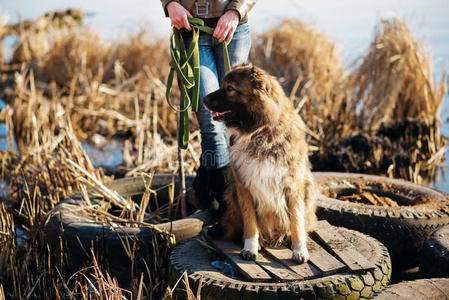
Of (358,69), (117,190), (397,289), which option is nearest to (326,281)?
(397,289)

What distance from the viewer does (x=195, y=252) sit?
3.12 meters

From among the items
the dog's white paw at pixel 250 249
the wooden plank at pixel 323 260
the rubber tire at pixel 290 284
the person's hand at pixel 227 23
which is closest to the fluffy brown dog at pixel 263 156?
the dog's white paw at pixel 250 249

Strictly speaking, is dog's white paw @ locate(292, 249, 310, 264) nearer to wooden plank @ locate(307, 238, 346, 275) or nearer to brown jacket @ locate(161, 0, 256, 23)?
wooden plank @ locate(307, 238, 346, 275)

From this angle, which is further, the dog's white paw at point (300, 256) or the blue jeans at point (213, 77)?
the blue jeans at point (213, 77)

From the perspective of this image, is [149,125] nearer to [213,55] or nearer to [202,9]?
[213,55]

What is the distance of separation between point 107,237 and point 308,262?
1.62 metres

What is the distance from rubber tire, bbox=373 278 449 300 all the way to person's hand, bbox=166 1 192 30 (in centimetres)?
237

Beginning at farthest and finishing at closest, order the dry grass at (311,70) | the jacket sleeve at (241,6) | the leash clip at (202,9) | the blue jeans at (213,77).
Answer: the dry grass at (311,70) < the blue jeans at (213,77) < the leash clip at (202,9) < the jacket sleeve at (241,6)

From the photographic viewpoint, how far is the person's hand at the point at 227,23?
3.33 m

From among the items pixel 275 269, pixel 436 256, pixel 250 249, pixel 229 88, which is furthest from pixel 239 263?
pixel 436 256

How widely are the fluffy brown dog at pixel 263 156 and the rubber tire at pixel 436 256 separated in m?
0.97

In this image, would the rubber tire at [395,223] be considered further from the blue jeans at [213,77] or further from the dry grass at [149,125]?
the dry grass at [149,125]

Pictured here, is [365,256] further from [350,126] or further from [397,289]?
[350,126]

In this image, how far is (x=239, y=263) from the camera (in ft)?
9.34
